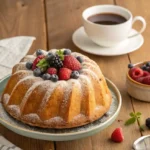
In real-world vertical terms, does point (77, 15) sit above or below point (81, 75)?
below

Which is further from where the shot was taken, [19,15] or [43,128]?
[19,15]

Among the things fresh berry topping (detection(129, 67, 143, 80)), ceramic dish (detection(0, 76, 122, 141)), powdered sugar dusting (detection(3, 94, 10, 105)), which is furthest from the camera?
fresh berry topping (detection(129, 67, 143, 80))

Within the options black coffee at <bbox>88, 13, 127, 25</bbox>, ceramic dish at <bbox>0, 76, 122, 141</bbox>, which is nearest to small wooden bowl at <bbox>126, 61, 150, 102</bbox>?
ceramic dish at <bbox>0, 76, 122, 141</bbox>

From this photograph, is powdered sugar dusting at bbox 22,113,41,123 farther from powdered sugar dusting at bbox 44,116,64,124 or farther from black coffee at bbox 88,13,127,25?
black coffee at bbox 88,13,127,25

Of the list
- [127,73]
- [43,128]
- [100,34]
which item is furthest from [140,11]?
[43,128]

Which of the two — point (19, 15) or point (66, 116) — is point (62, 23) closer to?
point (19, 15)

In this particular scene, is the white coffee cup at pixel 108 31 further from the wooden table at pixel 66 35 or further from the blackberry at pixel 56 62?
the blackberry at pixel 56 62

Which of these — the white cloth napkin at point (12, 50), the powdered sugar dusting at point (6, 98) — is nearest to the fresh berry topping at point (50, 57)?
the powdered sugar dusting at point (6, 98)
